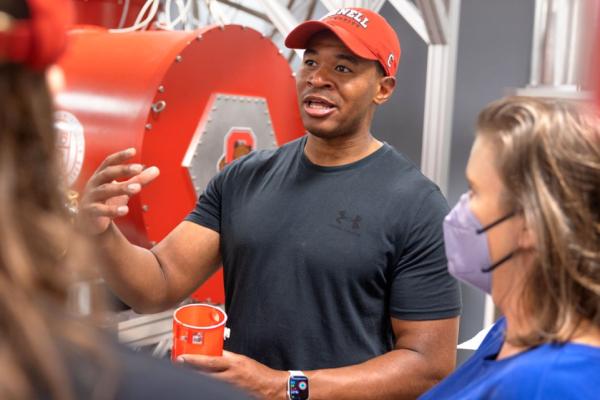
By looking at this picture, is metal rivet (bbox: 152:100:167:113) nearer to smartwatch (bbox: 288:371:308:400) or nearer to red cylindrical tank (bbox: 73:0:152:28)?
red cylindrical tank (bbox: 73:0:152:28)

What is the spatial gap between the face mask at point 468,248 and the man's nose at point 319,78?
0.74m

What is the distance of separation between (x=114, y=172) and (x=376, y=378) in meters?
0.80

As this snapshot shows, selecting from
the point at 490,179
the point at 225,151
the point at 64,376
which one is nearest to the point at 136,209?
the point at 225,151

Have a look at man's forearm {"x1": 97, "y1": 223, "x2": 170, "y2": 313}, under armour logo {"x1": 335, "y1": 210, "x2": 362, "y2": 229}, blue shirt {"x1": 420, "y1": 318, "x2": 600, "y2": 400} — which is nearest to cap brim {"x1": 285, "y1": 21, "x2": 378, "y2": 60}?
under armour logo {"x1": 335, "y1": 210, "x2": 362, "y2": 229}

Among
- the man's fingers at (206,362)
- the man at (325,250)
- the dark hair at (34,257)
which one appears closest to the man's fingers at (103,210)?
the man at (325,250)

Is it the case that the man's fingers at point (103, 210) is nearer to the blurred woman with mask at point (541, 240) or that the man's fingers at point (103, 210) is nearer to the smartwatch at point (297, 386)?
the smartwatch at point (297, 386)

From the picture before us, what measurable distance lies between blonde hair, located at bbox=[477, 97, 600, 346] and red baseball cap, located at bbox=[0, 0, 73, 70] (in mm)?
737

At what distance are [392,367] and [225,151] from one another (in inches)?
46.6

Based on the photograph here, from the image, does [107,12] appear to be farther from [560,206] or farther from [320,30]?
[560,206]

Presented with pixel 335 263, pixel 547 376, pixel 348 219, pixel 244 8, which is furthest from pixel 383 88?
pixel 244 8

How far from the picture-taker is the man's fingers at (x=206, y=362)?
1.40 meters

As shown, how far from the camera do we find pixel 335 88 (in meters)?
1.88

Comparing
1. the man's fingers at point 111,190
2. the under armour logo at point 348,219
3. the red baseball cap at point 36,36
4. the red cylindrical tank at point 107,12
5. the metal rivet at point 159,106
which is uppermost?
the red cylindrical tank at point 107,12

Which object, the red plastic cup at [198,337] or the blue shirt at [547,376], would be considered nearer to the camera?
the blue shirt at [547,376]
